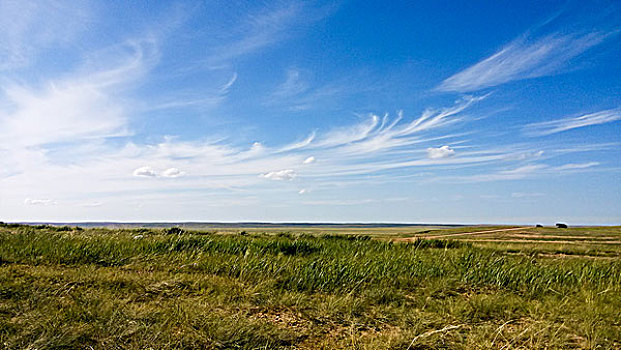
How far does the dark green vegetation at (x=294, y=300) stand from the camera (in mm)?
3416

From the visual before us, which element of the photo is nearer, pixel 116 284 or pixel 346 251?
pixel 116 284

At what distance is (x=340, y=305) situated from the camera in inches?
169

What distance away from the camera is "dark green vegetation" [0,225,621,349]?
342cm

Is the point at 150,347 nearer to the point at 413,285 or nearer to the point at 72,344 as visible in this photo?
the point at 72,344

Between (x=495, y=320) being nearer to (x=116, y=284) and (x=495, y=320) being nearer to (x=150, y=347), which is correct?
(x=150, y=347)

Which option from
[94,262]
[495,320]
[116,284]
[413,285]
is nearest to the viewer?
[495,320]

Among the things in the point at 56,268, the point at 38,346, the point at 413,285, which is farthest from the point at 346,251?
the point at 38,346

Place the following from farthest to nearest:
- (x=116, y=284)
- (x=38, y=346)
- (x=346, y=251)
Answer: (x=346, y=251) < (x=116, y=284) < (x=38, y=346)

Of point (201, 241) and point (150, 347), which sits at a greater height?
point (201, 241)

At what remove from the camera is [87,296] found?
4.41 metres

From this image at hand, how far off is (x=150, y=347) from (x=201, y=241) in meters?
5.44

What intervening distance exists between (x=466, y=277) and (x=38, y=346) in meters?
5.19

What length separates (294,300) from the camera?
4.57 m

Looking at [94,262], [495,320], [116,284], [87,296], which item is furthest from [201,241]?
[495,320]
